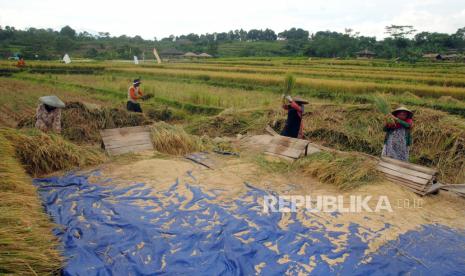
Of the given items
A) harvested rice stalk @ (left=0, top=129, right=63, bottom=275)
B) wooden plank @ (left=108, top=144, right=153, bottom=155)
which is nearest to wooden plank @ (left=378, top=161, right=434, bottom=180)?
wooden plank @ (left=108, top=144, right=153, bottom=155)

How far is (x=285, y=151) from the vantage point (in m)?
6.23

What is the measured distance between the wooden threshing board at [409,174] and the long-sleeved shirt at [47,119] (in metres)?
5.37

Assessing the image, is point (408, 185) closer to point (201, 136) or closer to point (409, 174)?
point (409, 174)

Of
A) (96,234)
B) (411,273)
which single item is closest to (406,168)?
(411,273)

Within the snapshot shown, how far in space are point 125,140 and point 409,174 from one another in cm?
473

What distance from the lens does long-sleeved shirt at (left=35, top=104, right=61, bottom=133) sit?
584cm

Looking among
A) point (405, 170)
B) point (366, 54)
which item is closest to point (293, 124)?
point (405, 170)

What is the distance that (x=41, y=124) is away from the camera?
5.83 meters

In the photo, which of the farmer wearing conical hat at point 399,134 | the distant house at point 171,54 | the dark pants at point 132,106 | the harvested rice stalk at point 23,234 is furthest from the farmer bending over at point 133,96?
the distant house at point 171,54

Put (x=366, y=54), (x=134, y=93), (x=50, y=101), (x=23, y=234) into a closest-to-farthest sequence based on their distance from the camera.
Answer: (x=23, y=234) → (x=50, y=101) → (x=134, y=93) → (x=366, y=54)

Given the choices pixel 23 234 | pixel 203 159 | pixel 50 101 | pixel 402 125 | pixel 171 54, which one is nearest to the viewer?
pixel 23 234

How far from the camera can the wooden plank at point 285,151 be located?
6.09m

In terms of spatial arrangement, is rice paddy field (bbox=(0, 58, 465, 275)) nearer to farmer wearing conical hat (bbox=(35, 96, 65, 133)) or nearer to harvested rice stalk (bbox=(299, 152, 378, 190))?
harvested rice stalk (bbox=(299, 152, 378, 190))

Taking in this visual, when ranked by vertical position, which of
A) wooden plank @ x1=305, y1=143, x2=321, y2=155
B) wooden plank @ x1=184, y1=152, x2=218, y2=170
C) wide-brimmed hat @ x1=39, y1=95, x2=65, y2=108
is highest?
wide-brimmed hat @ x1=39, y1=95, x2=65, y2=108
